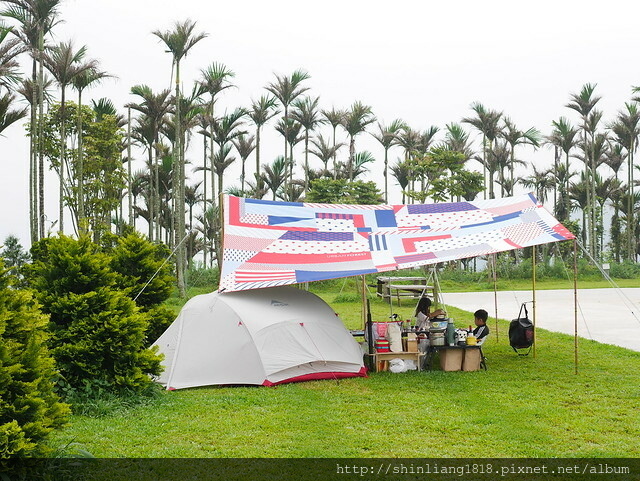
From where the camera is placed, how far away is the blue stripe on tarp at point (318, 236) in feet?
32.0

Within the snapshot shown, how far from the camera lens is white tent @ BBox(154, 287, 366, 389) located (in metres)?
8.30

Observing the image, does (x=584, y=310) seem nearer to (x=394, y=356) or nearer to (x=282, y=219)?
(x=394, y=356)

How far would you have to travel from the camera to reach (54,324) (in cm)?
719

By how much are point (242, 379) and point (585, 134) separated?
2780cm

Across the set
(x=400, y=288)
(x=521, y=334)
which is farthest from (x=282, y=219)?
(x=400, y=288)

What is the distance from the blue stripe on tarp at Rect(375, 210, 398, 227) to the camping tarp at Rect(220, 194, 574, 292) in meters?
0.02

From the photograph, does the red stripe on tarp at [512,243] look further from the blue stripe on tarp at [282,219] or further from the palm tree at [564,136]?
the palm tree at [564,136]

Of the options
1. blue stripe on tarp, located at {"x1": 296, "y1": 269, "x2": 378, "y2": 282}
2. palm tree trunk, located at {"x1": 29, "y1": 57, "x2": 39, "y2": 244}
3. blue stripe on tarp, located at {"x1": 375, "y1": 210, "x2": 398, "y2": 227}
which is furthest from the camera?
palm tree trunk, located at {"x1": 29, "y1": 57, "x2": 39, "y2": 244}

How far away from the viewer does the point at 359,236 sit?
9.88 meters

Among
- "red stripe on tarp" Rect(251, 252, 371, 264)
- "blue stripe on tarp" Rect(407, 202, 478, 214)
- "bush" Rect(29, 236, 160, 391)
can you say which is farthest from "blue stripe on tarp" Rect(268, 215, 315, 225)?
"bush" Rect(29, 236, 160, 391)

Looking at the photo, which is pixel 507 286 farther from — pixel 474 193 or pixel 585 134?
pixel 585 134

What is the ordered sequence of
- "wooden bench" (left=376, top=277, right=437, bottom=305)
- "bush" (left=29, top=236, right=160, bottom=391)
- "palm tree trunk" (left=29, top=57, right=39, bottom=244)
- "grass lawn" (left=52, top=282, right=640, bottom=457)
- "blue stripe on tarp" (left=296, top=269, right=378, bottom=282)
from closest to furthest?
"grass lawn" (left=52, top=282, right=640, bottom=457)
"bush" (left=29, top=236, right=160, bottom=391)
"blue stripe on tarp" (left=296, top=269, right=378, bottom=282)
"wooden bench" (left=376, top=277, right=437, bottom=305)
"palm tree trunk" (left=29, top=57, right=39, bottom=244)

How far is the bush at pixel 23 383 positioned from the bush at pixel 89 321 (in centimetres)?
269

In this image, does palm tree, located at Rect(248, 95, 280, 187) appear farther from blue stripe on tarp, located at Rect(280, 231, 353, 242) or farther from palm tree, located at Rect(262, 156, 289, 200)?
blue stripe on tarp, located at Rect(280, 231, 353, 242)
